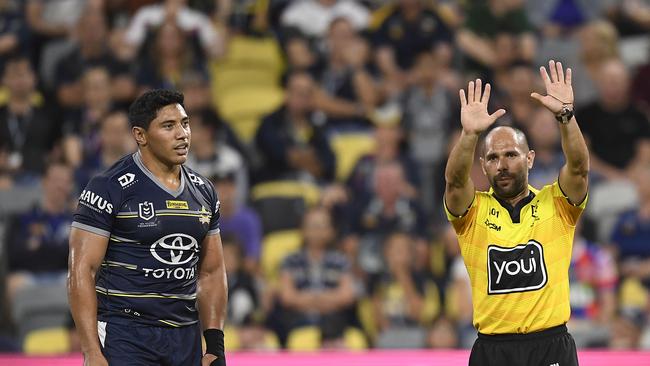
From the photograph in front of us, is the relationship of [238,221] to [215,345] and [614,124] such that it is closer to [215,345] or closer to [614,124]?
[614,124]

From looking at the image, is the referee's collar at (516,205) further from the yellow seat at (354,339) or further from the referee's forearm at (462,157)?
the yellow seat at (354,339)

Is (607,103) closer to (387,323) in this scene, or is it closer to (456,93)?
(456,93)

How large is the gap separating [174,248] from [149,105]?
72 centimetres

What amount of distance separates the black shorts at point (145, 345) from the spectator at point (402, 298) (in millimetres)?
4544

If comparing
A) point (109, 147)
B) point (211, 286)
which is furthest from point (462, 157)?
point (109, 147)

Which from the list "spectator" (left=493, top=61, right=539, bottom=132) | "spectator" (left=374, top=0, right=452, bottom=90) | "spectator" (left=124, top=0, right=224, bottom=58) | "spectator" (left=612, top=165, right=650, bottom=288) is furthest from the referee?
"spectator" (left=124, top=0, right=224, bottom=58)

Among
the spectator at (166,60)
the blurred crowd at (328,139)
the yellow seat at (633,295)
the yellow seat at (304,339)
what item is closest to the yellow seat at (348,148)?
the blurred crowd at (328,139)

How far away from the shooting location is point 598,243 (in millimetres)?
10047

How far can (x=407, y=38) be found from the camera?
1168 cm

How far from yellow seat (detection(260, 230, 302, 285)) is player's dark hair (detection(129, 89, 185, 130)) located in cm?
497

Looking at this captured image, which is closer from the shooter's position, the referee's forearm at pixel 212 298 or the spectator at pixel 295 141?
the referee's forearm at pixel 212 298

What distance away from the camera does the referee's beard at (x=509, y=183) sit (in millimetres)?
5461

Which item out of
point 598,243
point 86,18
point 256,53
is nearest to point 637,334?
point 598,243

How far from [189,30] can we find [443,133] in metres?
3.03
